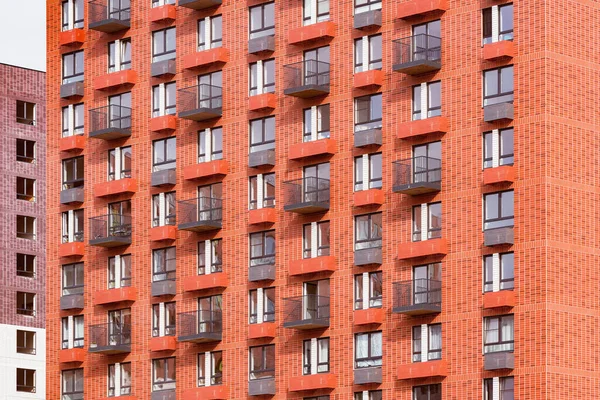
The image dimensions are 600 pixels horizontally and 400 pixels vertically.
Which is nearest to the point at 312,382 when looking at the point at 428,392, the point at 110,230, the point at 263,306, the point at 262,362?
the point at 262,362

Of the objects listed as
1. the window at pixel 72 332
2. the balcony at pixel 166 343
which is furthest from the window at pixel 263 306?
the window at pixel 72 332

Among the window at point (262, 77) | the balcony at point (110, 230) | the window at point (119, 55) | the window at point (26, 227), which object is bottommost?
the balcony at point (110, 230)

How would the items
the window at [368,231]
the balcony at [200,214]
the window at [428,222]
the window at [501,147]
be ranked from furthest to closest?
1. the balcony at [200,214]
2. the window at [368,231]
3. the window at [428,222]
4. the window at [501,147]

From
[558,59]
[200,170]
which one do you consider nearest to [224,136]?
[200,170]

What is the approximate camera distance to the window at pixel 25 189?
127 metres

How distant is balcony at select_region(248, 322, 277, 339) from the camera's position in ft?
303

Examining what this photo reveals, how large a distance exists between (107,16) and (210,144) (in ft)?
30.9

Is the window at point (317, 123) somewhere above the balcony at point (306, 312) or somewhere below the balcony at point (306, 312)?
above

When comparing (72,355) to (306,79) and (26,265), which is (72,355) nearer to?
(306,79)

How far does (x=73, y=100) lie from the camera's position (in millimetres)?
102562

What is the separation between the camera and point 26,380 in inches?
5002

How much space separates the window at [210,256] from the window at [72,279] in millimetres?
7937

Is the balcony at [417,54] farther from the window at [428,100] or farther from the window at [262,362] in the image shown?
the window at [262,362]

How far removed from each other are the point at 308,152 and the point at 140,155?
1083 cm
